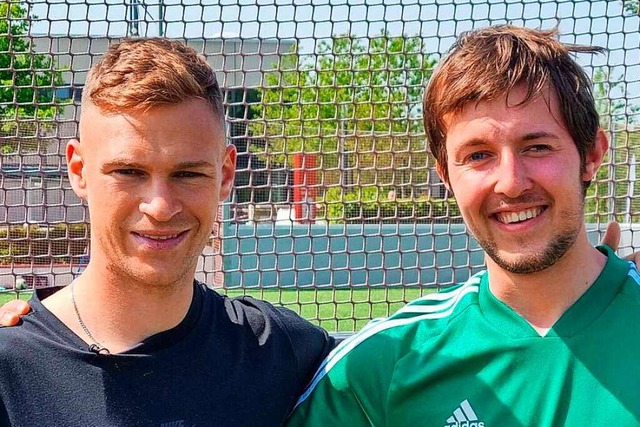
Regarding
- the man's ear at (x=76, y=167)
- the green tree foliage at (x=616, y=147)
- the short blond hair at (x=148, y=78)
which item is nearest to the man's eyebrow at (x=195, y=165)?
the short blond hair at (x=148, y=78)

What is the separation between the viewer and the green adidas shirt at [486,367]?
5.98 feet

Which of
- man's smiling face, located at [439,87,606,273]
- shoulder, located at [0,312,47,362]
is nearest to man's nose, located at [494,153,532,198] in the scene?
man's smiling face, located at [439,87,606,273]

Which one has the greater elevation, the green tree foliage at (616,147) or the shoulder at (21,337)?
the green tree foliage at (616,147)

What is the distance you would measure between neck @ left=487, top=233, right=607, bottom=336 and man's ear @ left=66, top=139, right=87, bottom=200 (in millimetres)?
1071

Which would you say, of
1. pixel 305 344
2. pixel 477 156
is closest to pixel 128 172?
pixel 305 344

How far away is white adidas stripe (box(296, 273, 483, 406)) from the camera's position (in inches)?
81.7

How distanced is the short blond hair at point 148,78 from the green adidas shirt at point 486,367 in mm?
755

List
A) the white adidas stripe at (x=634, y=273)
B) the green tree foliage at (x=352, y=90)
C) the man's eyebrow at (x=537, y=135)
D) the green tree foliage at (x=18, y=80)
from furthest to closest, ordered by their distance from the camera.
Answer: the green tree foliage at (x=352, y=90) → the green tree foliage at (x=18, y=80) → the white adidas stripe at (x=634, y=273) → the man's eyebrow at (x=537, y=135)

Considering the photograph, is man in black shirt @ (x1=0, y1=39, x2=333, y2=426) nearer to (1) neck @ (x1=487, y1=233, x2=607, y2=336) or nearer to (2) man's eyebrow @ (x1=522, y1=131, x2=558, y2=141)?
(1) neck @ (x1=487, y1=233, x2=607, y2=336)

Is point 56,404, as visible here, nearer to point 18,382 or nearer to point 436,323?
point 18,382

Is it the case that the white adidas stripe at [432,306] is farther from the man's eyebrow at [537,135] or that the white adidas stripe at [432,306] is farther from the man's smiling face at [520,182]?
the man's eyebrow at [537,135]

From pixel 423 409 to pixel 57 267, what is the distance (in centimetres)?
381

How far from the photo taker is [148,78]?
77.5 inches

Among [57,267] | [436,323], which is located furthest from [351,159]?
[436,323]
